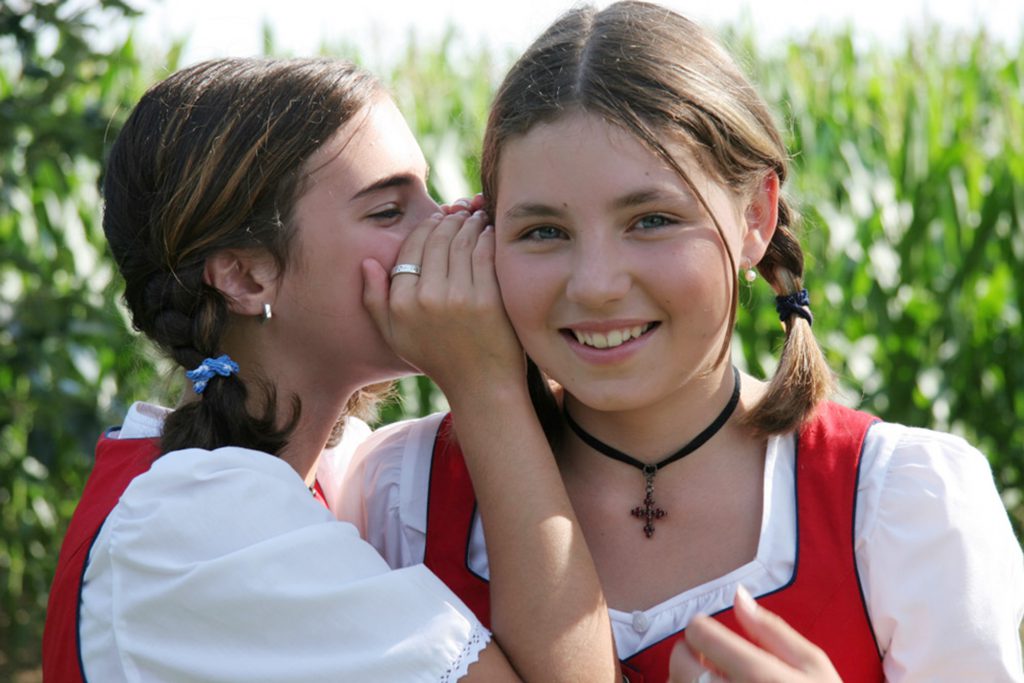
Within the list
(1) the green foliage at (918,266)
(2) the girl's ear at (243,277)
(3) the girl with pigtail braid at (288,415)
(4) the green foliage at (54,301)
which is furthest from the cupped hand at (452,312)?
(1) the green foliage at (918,266)

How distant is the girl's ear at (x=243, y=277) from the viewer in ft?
7.61

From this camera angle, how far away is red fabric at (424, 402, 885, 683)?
6.24 ft

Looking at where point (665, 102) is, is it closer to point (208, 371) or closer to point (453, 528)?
point (453, 528)

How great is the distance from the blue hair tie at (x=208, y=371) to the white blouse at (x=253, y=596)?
29 centimetres

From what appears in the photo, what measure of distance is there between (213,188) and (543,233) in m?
0.64

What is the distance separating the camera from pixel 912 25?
20.3 feet

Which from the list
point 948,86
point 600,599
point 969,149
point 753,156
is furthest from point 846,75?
point 600,599

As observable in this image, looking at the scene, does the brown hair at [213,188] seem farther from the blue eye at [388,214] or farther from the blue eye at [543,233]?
the blue eye at [543,233]

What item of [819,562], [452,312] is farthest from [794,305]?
[452,312]

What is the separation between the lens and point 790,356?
7.18 feet

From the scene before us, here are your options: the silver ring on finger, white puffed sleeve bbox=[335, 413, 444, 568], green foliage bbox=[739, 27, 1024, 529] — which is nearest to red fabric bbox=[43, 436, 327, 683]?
white puffed sleeve bbox=[335, 413, 444, 568]

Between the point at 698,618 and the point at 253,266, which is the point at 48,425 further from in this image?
the point at 698,618

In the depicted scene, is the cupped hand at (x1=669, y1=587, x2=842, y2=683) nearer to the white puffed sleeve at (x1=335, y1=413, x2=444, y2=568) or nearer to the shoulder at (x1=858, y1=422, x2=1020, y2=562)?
the shoulder at (x1=858, y1=422, x2=1020, y2=562)

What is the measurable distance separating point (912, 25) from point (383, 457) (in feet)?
15.8
